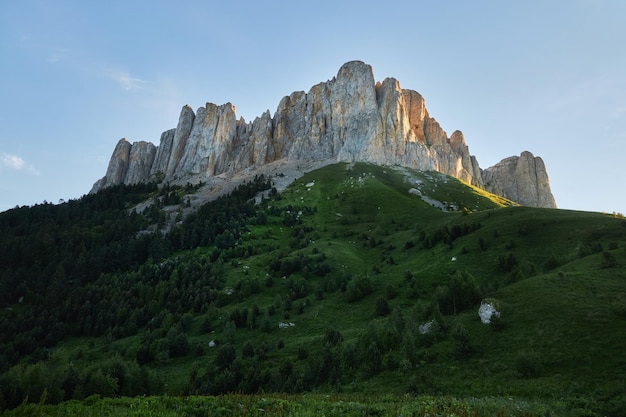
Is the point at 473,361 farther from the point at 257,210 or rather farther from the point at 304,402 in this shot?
the point at 257,210

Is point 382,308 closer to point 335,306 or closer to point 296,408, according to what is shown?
point 335,306

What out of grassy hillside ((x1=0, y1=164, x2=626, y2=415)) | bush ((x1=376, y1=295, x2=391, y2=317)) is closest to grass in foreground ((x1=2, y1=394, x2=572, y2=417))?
grassy hillside ((x1=0, y1=164, x2=626, y2=415))

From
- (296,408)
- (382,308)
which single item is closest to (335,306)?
(382,308)

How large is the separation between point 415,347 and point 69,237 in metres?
145

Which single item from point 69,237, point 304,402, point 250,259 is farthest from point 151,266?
point 304,402

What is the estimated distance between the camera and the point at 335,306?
69688 millimetres

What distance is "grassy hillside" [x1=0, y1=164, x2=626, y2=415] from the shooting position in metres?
31.1

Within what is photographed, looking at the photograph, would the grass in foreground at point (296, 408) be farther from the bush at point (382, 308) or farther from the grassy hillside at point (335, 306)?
the bush at point (382, 308)

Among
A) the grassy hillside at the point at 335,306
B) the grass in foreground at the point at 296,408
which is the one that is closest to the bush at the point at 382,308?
the grassy hillside at the point at 335,306

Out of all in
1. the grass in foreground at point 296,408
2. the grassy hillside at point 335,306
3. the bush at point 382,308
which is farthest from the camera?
the bush at point 382,308

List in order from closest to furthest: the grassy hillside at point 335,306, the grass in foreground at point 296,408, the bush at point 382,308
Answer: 1. the grass in foreground at point 296,408
2. the grassy hillside at point 335,306
3. the bush at point 382,308

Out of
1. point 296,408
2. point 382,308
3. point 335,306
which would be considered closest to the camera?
point 296,408

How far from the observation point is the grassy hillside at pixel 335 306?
31.1m

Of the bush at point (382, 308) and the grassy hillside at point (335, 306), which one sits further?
the bush at point (382, 308)
